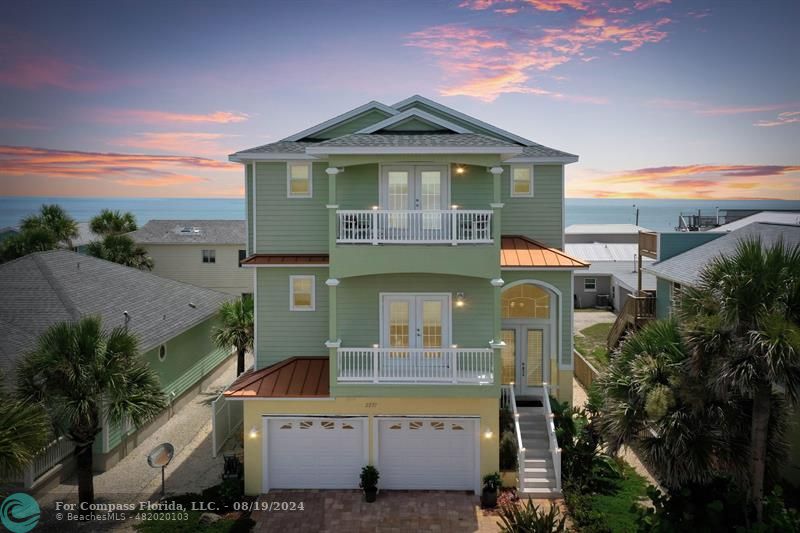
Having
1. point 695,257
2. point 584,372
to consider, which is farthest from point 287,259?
point 695,257

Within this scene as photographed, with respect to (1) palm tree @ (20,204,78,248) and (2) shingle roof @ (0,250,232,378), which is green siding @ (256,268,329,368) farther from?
(1) palm tree @ (20,204,78,248)

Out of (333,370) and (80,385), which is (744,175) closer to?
(333,370)

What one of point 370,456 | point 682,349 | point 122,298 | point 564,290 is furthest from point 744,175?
point 122,298

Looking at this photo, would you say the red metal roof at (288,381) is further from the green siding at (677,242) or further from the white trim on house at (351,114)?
the green siding at (677,242)

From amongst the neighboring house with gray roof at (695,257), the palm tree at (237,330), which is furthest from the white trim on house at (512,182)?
the palm tree at (237,330)

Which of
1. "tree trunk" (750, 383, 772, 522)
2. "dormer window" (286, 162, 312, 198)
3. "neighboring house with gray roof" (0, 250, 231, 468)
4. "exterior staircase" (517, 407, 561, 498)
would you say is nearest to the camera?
"tree trunk" (750, 383, 772, 522)

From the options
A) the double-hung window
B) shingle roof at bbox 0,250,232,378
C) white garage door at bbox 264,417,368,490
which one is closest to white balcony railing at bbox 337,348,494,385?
white garage door at bbox 264,417,368,490
